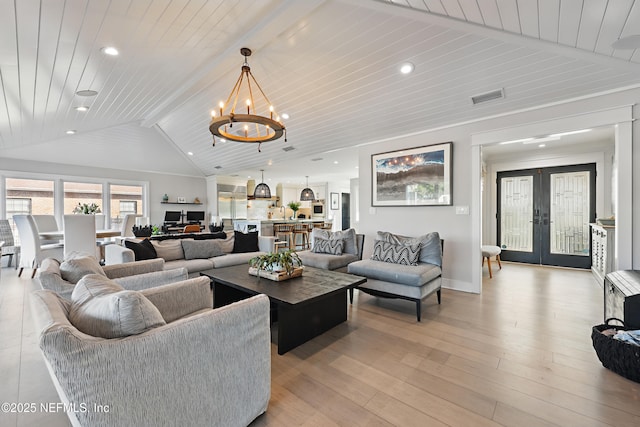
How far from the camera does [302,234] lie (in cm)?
884

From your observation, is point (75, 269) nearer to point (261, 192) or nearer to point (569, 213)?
point (261, 192)

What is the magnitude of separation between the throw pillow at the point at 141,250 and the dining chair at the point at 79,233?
1.38 metres

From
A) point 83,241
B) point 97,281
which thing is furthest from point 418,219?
point 83,241

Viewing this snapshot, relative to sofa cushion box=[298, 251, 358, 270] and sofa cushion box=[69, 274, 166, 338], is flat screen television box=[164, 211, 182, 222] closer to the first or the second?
sofa cushion box=[298, 251, 358, 270]

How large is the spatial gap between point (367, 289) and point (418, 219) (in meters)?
1.81

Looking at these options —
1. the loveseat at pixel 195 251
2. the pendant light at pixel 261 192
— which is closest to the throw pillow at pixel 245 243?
the loveseat at pixel 195 251

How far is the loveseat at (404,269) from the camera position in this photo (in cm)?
312

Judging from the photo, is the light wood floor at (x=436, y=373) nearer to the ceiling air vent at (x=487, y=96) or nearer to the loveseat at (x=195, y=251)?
the loveseat at (x=195, y=251)

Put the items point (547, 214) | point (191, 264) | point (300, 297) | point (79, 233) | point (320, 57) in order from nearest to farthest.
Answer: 1. point (300, 297)
2. point (320, 57)
3. point (191, 264)
4. point (79, 233)
5. point (547, 214)

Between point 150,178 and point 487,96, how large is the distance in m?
8.99

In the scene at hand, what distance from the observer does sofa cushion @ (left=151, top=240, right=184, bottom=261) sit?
13.6 ft

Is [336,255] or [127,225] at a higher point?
[127,225]

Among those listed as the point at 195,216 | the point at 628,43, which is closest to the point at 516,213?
the point at 628,43

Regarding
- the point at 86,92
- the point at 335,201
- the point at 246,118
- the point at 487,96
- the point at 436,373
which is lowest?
the point at 436,373
